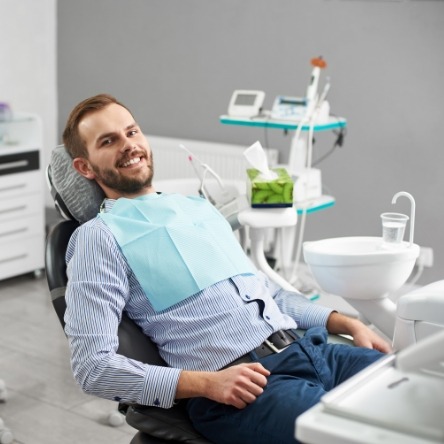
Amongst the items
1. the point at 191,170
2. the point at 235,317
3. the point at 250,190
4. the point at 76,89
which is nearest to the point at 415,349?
the point at 235,317

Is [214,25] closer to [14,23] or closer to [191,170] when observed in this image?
[191,170]

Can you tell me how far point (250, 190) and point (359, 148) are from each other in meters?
1.47

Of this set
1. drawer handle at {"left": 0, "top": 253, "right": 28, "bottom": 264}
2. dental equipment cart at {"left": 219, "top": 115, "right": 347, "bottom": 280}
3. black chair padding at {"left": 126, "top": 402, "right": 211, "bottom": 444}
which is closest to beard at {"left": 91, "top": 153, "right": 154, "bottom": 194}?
black chair padding at {"left": 126, "top": 402, "right": 211, "bottom": 444}

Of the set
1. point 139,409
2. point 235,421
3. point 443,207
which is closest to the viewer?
point 235,421

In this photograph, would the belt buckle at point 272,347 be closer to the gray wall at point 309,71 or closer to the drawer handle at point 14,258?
the gray wall at point 309,71

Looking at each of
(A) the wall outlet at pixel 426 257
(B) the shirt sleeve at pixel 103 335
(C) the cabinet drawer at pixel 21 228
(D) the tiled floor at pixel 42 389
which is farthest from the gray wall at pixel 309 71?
(B) the shirt sleeve at pixel 103 335

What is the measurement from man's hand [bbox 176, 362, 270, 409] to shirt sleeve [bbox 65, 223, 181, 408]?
39 mm

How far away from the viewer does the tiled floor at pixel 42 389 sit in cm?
264

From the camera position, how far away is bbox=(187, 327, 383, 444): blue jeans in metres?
1.52

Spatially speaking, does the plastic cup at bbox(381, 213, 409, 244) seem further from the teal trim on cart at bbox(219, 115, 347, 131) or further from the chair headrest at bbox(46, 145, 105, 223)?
the teal trim on cart at bbox(219, 115, 347, 131)

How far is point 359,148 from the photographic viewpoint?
3918 millimetres

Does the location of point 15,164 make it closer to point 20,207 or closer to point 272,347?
point 20,207

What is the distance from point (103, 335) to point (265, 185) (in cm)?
104

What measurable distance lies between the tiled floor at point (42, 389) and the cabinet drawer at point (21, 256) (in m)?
0.22
